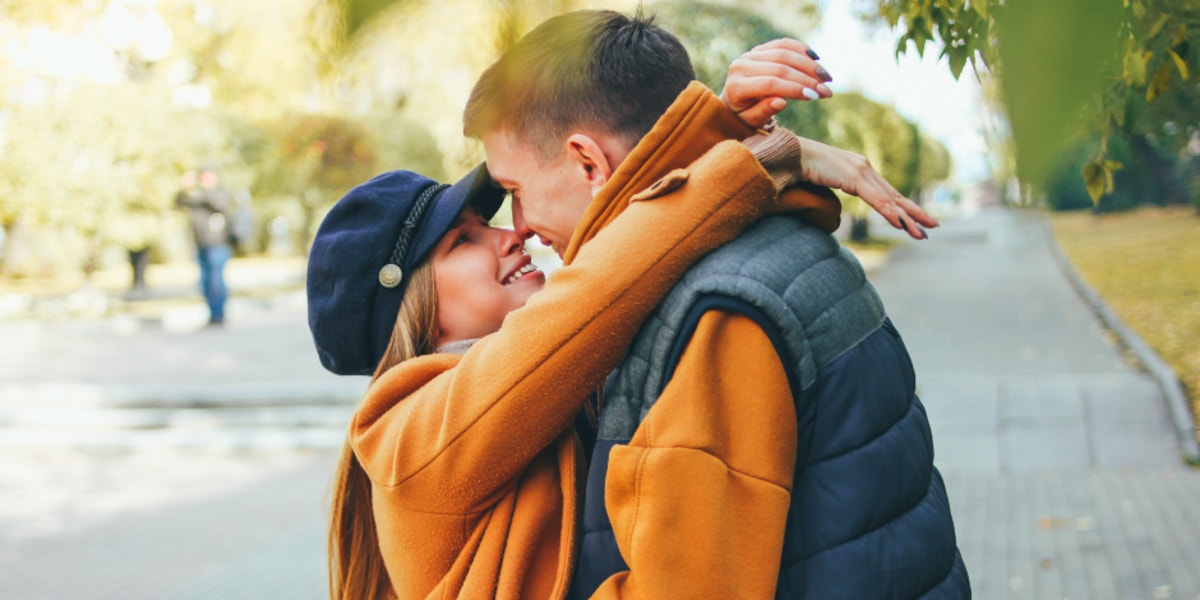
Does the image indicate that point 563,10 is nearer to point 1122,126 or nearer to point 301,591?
point 1122,126

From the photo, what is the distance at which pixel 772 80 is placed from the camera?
4.51 feet

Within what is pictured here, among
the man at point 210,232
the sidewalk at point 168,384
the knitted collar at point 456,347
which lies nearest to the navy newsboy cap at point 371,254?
the knitted collar at point 456,347

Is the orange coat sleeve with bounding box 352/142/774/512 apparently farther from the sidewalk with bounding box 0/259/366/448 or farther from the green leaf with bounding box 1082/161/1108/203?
the sidewalk with bounding box 0/259/366/448

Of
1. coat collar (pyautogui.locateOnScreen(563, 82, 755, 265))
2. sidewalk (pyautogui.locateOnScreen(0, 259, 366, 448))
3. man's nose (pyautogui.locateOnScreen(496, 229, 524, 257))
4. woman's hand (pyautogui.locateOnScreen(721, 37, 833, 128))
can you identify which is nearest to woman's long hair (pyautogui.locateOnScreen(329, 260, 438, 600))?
man's nose (pyautogui.locateOnScreen(496, 229, 524, 257))

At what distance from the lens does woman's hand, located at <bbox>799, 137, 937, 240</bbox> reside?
4.74ft

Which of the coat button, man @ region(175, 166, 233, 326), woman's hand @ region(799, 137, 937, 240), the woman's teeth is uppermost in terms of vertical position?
woman's hand @ region(799, 137, 937, 240)

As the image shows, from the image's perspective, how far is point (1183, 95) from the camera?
9.50 feet

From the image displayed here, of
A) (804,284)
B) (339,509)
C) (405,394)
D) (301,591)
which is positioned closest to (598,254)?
(804,284)

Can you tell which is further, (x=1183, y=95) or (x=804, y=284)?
(x=1183, y=95)

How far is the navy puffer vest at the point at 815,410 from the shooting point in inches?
48.3

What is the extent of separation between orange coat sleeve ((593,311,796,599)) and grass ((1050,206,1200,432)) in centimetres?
736

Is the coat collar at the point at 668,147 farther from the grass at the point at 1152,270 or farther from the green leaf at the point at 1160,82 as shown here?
the grass at the point at 1152,270

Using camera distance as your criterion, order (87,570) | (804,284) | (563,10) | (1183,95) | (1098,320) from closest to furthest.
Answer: (563,10) < (804,284) < (1183,95) < (87,570) < (1098,320)

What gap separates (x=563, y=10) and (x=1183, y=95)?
9.26 ft
